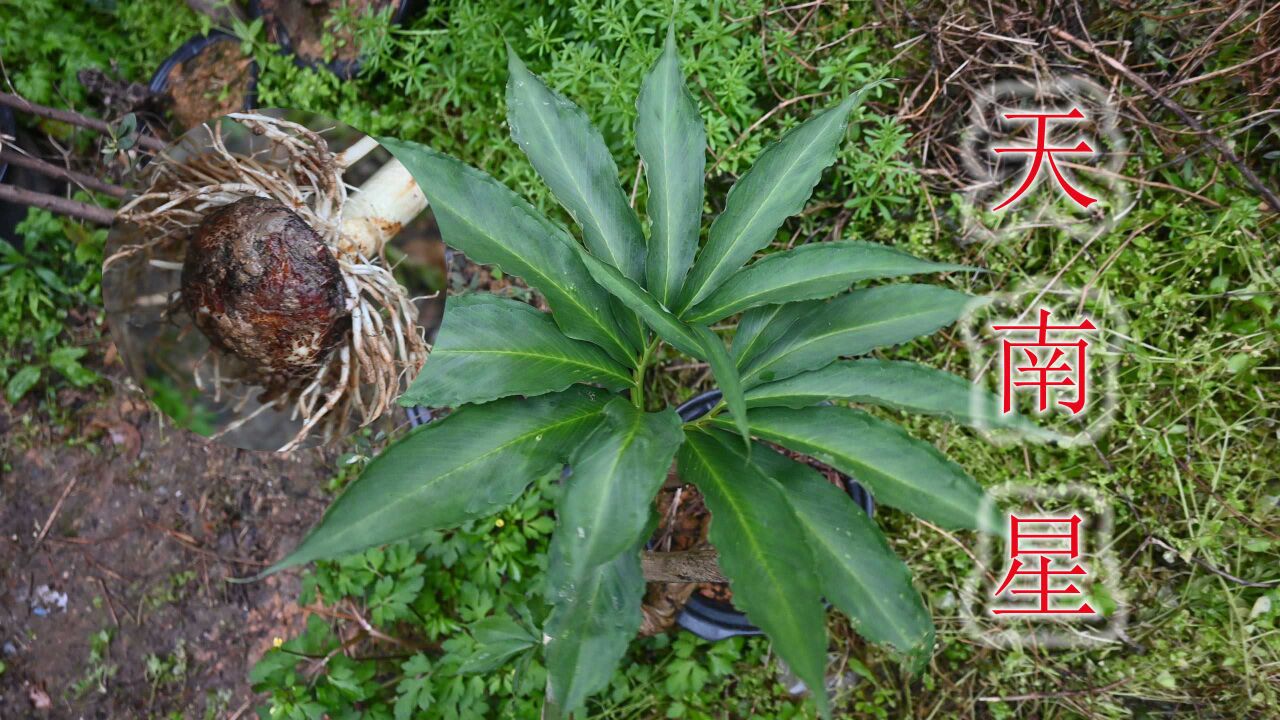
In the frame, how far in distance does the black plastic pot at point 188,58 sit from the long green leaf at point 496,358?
155 centimetres

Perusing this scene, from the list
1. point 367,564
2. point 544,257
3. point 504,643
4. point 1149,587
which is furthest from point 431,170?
point 1149,587

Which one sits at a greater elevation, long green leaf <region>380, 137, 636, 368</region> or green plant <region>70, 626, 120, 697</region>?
long green leaf <region>380, 137, 636, 368</region>

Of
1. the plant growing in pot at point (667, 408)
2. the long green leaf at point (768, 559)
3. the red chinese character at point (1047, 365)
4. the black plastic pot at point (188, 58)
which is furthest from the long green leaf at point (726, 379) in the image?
the black plastic pot at point (188, 58)

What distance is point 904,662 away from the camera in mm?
1973

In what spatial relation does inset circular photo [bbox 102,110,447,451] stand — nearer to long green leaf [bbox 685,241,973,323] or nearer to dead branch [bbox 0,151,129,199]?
dead branch [bbox 0,151,129,199]

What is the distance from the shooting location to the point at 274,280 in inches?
62.1

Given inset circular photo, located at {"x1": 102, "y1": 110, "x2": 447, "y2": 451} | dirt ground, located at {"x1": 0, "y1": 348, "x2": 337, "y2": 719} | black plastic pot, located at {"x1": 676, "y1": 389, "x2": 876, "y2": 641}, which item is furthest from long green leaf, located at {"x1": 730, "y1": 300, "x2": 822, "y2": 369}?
dirt ground, located at {"x1": 0, "y1": 348, "x2": 337, "y2": 719}

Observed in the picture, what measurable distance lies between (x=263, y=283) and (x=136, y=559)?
1305mm

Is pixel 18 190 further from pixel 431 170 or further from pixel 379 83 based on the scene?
pixel 431 170

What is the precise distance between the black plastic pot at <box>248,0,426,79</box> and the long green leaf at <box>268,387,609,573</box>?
5.04 ft

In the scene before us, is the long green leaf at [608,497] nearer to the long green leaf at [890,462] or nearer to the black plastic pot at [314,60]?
the long green leaf at [890,462]

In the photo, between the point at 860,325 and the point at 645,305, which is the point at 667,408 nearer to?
the point at 645,305

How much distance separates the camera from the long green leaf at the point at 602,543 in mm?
1065

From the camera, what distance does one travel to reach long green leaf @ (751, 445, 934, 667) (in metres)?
1.17
